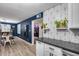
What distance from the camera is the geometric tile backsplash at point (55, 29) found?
5.75 feet

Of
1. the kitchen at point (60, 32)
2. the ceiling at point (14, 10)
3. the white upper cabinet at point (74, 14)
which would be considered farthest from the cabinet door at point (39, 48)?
the white upper cabinet at point (74, 14)

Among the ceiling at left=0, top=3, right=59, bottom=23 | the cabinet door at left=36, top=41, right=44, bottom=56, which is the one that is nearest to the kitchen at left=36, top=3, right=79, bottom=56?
the cabinet door at left=36, top=41, right=44, bottom=56

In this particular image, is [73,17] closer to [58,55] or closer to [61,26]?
[61,26]

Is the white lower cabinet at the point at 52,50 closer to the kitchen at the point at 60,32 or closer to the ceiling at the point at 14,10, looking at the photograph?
the kitchen at the point at 60,32

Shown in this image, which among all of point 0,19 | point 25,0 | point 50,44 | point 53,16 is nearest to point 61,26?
point 53,16

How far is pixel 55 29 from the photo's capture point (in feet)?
6.85

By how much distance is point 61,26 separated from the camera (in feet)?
6.22

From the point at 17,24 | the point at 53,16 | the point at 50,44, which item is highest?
the point at 53,16

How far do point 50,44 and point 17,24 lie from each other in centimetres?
68

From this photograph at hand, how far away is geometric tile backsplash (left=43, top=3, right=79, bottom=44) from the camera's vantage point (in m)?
1.75

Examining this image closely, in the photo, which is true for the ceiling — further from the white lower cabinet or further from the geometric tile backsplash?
the white lower cabinet

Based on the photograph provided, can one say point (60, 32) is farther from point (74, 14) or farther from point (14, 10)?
point (14, 10)

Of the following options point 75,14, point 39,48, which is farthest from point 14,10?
point 75,14

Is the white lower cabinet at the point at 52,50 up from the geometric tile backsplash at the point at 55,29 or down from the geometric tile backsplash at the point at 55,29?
down
